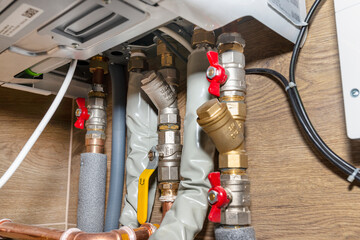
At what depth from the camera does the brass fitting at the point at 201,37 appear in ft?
2.28

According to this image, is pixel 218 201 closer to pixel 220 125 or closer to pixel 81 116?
pixel 220 125

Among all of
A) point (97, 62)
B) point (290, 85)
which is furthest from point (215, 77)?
point (97, 62)

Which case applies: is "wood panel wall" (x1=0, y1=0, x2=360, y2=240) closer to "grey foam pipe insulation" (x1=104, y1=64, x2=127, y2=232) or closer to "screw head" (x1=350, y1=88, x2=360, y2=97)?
"screw head" (x1=350, y1=88, x2=360, y2=97)

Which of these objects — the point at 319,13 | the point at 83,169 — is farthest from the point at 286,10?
the point at 83,169

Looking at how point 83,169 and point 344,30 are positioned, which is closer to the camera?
point 344,30

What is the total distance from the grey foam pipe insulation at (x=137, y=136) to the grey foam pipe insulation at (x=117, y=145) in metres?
0.06

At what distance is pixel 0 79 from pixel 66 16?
1.20ft

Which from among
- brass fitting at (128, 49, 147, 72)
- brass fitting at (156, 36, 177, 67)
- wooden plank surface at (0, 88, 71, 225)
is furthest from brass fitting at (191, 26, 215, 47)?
wooden plank surface at (0, 88, 71, 225)

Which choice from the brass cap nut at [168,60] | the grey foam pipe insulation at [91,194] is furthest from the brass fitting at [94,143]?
the brass cap nut at [168,60]

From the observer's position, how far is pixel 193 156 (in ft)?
2.12

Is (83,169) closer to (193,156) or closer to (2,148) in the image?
(2,148)

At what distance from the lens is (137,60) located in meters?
0.90

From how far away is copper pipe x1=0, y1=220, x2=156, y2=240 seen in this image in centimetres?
62

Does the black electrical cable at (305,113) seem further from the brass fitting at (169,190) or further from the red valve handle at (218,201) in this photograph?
the brass fitting at (169,190)
